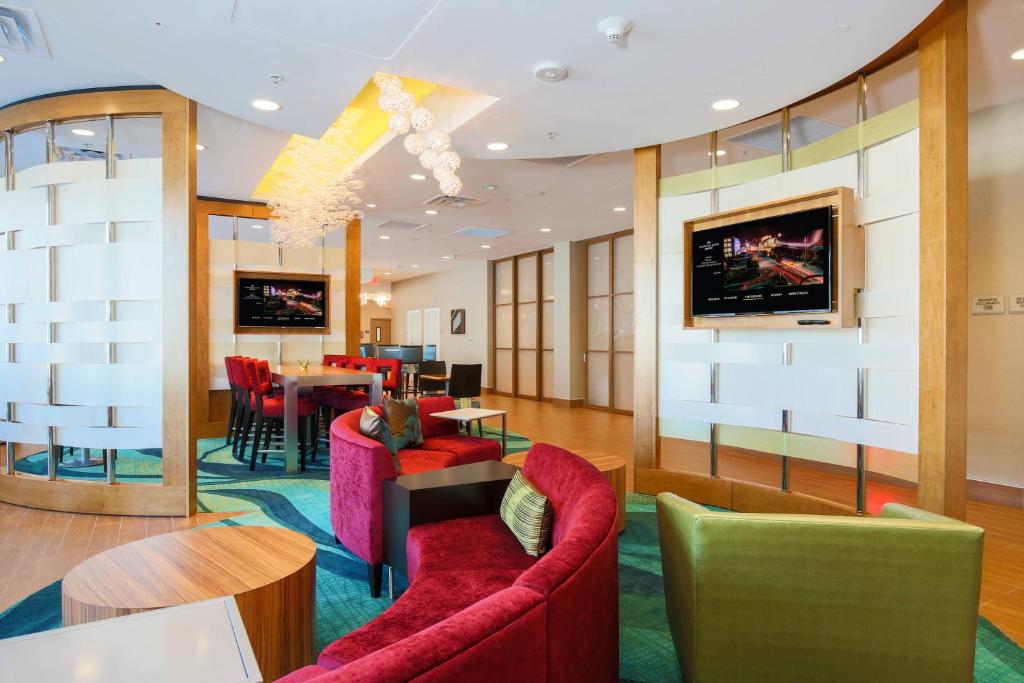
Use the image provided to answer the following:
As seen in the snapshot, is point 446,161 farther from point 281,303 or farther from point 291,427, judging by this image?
point 281,303

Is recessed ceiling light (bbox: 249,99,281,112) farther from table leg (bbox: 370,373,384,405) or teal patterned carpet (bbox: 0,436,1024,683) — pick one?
teal patterned carpet (bbox: 0,436,1024,683)

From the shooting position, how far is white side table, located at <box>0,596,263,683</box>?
1.27 m

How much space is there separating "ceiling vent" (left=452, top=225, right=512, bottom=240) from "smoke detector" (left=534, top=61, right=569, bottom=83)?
21.0 feet

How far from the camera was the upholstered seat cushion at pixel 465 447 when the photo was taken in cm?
471

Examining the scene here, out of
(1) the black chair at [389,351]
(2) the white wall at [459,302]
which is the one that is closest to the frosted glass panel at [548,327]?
(2) the white wall at [459,302]

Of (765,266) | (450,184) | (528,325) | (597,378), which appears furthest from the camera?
(528,325)

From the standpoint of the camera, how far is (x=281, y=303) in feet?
27.8

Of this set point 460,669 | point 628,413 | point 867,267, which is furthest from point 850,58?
point 628,413

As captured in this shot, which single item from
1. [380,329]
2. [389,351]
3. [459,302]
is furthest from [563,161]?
[380,329]

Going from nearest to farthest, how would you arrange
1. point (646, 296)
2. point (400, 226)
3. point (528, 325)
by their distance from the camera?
1. point (646, 296)
2. point (400, 226)
3. point (528, 325)

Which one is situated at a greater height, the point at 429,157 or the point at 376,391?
the point at 429,157

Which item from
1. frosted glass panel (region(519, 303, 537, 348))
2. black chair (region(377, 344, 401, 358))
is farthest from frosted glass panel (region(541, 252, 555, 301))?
black chair (region(377, 344, 401, 358))

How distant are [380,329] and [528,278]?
9938 mm

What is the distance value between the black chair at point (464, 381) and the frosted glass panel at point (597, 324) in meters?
2.72
